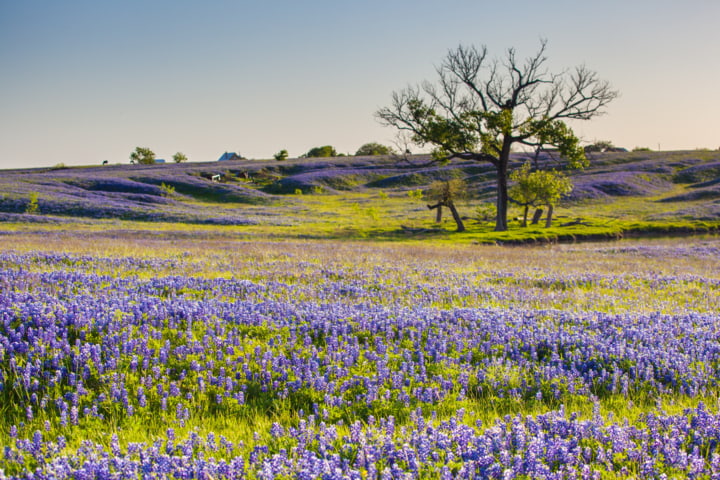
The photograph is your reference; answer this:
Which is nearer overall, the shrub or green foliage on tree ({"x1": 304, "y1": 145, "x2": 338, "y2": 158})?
the shrub

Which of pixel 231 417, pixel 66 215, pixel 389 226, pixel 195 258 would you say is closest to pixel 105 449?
pixel 231 417

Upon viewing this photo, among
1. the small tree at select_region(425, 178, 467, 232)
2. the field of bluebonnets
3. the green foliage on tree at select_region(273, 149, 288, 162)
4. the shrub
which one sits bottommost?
the field of bluebonnets

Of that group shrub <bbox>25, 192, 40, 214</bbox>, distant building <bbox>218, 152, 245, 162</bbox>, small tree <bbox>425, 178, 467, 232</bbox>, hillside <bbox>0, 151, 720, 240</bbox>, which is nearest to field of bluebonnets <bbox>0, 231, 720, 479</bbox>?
small tree <bbox>425, 178, 467, 232</bbox>

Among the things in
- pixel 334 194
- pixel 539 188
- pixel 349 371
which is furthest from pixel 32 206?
pixel 349 371

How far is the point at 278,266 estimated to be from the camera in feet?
44.3

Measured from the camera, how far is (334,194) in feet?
244

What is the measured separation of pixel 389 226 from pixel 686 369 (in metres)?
37.5

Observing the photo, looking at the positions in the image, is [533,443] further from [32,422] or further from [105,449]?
[32,422]

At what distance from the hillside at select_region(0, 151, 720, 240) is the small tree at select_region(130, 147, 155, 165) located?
24.4 m

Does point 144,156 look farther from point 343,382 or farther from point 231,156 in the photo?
point 343,382

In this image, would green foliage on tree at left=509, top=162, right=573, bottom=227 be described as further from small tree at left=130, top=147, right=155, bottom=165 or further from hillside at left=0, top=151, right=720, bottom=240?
small tree at left=130, top=147, right=155, bottom=165

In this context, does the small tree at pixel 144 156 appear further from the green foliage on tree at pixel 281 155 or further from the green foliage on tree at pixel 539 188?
the green foliage on tree at pixel 539 188

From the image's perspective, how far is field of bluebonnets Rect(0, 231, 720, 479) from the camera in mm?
3531

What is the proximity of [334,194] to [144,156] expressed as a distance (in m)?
61.2
